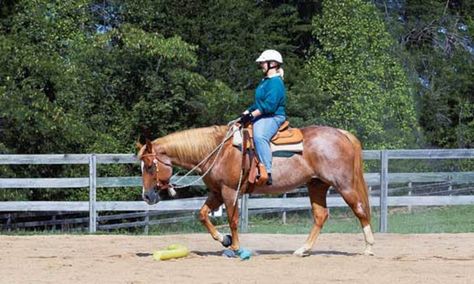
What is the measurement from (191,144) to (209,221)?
94cm

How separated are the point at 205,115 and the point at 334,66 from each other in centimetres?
582

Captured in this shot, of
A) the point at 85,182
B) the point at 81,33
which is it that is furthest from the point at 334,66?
the point at 85,182

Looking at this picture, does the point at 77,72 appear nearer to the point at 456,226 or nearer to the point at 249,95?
the point at 249,95

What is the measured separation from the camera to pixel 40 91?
16.9 metres

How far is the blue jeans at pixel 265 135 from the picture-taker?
9266mm

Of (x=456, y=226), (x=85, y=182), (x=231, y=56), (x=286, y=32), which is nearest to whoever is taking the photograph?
(x=85, y=182)

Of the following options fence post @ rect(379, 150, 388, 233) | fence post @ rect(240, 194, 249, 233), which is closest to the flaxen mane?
fence post @ rect(240, 194, 249, 233)

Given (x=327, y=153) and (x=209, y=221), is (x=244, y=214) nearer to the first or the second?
(x=209, y=221)

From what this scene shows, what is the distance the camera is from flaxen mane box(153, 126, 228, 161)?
373 inches

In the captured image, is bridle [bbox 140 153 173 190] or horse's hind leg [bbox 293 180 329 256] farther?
horse's hind leg [bbox 293 180 329 256]

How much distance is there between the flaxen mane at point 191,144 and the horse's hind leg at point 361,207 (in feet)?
5.34

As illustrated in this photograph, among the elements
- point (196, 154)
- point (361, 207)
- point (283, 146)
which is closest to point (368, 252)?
point (361, 207)

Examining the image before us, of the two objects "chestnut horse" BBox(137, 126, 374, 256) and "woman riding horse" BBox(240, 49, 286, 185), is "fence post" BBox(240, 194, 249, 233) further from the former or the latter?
"woman riding horse" BBox(240, 49, 286, 185)

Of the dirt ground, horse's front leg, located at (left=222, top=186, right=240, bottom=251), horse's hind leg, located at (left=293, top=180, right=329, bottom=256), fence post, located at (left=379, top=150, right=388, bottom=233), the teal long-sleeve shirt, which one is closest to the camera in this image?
the dirt ground
